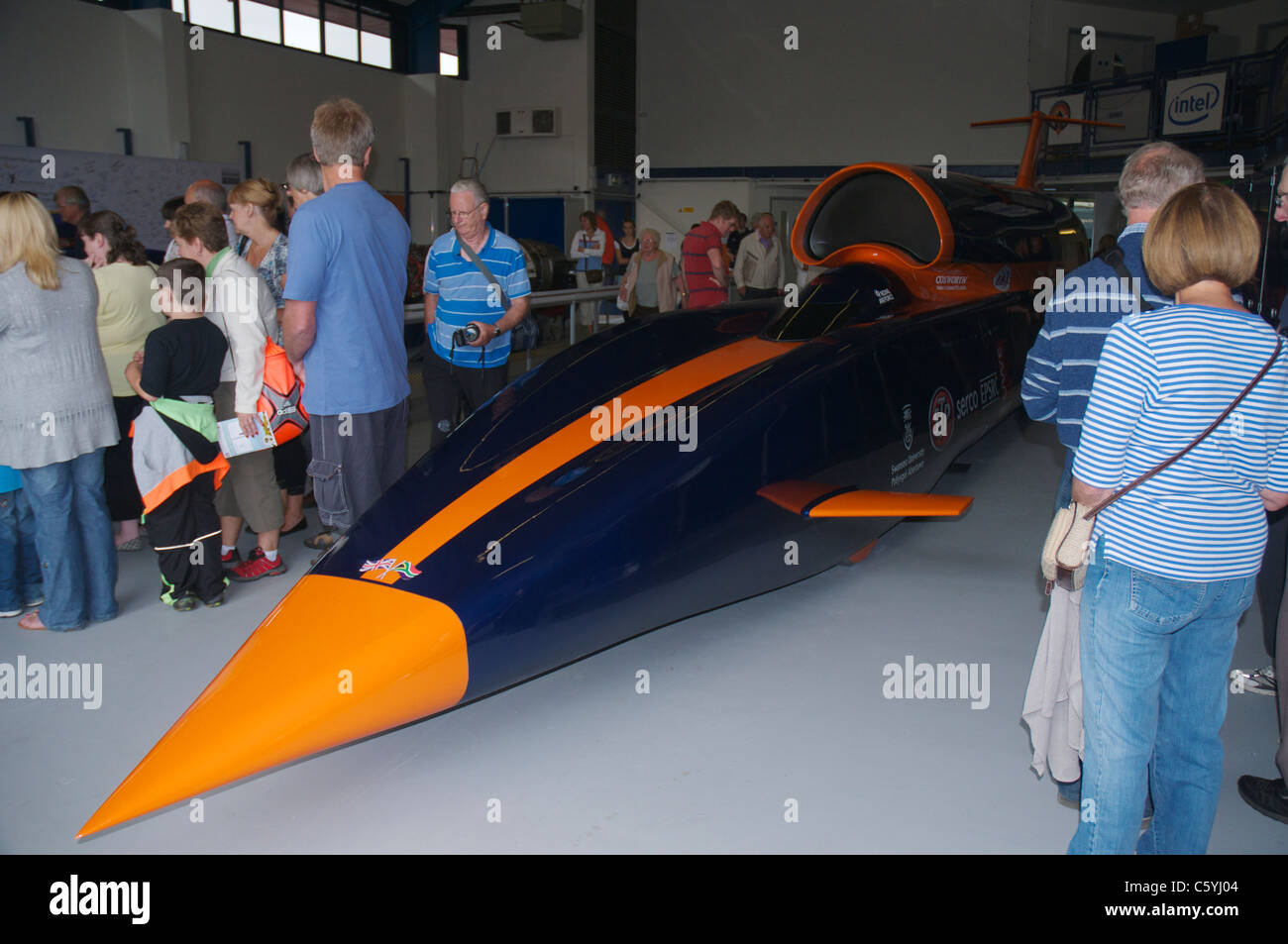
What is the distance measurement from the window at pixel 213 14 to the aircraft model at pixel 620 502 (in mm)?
10401

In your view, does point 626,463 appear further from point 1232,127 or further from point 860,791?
point 1232,127

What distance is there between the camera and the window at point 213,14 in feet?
38.1

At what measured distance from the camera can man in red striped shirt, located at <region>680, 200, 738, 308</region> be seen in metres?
7.82

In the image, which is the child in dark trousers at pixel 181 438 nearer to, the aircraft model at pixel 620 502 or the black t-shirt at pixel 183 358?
the black t-shirt at pixel 183 358

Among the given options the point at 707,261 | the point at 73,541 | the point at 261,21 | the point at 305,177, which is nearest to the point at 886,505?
the point at 305,177

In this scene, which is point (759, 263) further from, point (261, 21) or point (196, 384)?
point (261, 21)

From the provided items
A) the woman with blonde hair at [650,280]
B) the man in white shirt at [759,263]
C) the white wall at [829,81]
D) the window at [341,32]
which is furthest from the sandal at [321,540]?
the white wall at [829,81]

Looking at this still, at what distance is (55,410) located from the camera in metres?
3.29

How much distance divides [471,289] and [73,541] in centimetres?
191

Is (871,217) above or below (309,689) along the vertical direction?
above

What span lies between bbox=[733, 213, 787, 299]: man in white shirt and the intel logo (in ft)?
24.4

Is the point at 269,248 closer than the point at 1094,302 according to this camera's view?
No

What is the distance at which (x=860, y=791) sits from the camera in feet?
8.26
